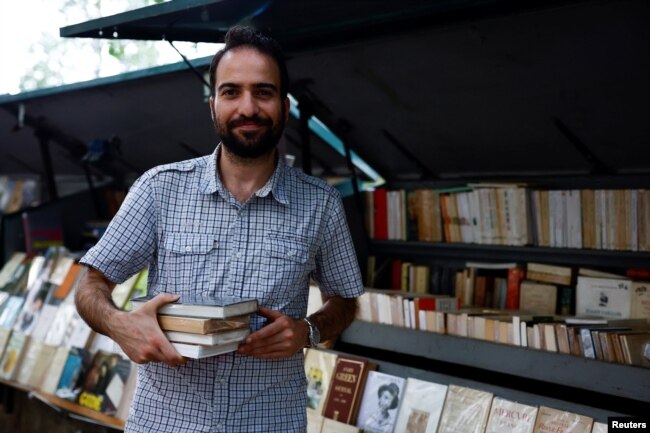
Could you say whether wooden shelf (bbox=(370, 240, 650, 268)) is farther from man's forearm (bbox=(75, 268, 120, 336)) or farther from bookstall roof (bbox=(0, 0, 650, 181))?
man's forearm (bbox=(75, 268, 120, 336))

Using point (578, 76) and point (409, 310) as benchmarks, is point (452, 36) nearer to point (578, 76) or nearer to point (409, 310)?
point (578, 76)

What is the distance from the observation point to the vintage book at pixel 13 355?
606cm

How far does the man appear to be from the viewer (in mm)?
2113

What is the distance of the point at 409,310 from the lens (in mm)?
4414

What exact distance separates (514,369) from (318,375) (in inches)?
46.5

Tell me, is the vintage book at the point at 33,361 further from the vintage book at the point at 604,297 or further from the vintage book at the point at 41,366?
the vintage book at the point at 604,297

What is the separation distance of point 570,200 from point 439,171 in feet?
3.86

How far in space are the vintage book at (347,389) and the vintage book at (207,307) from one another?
2394 millimetres

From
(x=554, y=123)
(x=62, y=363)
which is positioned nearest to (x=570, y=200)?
(x=554, y=123)

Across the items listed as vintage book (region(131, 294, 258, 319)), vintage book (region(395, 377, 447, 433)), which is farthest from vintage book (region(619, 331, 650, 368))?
vintage book (region(131, 294, 258, 319))

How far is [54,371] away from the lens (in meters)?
5.75

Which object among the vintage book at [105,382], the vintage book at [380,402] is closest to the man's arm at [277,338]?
→ the vintage book at [380,402]

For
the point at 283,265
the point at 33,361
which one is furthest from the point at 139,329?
the point at 33,361

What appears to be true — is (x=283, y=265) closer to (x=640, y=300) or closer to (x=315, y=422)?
(x=315, y=422)
